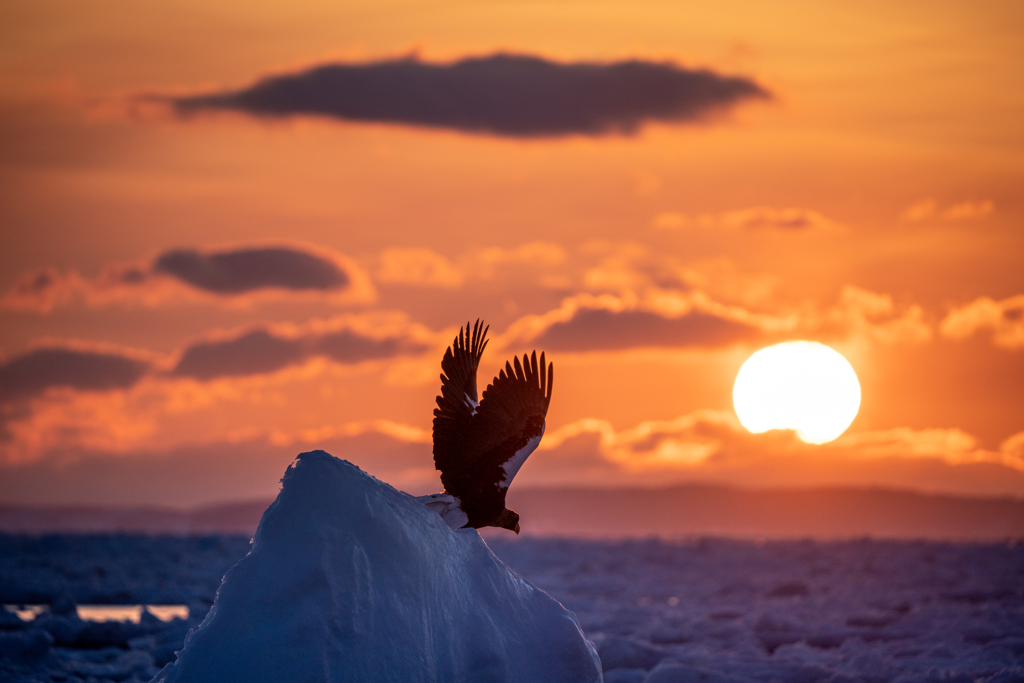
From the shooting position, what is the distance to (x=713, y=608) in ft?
87.1

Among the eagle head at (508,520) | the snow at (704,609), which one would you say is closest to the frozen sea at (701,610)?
the snow at (704,609)

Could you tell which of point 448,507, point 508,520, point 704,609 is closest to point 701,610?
point 704,609

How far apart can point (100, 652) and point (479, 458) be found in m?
9.89

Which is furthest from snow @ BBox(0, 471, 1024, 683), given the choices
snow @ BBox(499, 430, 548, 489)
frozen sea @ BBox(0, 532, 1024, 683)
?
snow @ BBox(499, 430, 548, 489)

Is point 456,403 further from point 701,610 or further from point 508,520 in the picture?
point 701,610

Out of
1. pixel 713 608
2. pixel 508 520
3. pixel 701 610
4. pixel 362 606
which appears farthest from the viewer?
pixel 713 608

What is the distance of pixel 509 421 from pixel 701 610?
1815cm

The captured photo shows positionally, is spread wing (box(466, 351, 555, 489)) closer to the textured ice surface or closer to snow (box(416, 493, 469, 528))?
snow (box(416, 493, 469, 528))

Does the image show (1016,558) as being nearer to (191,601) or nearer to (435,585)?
(191,601)

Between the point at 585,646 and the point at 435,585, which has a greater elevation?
the point at 435,585

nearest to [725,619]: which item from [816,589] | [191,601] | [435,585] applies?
[816,589]

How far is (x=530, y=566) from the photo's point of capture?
137 ft

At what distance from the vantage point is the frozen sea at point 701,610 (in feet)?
49.7

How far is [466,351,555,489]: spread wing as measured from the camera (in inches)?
376
